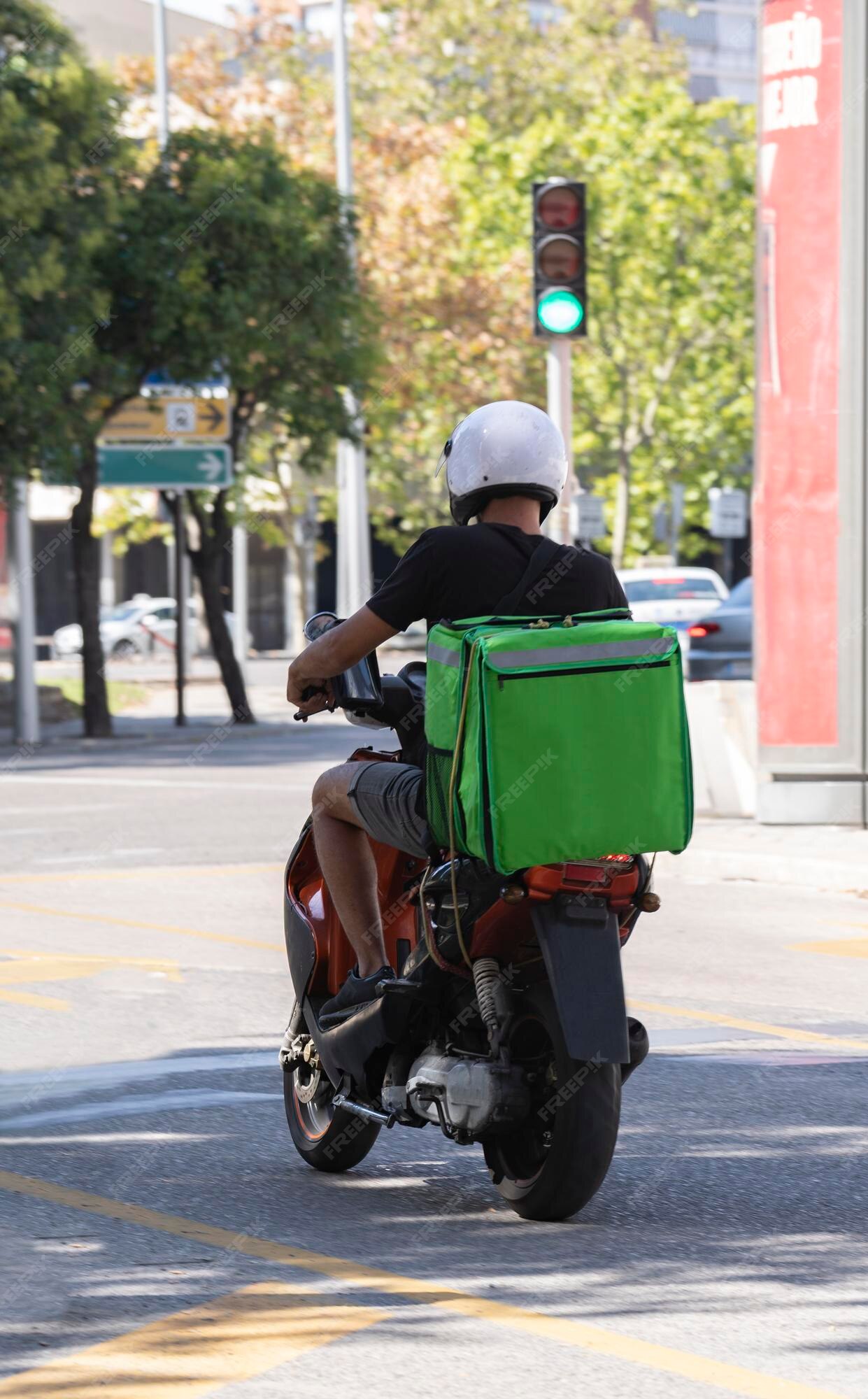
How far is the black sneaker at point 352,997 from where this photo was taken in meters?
5.12

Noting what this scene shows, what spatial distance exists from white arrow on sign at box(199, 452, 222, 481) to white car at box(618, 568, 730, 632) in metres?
6.60

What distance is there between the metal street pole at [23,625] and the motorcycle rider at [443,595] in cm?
2054

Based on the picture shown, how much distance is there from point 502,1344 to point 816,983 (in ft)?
14.6

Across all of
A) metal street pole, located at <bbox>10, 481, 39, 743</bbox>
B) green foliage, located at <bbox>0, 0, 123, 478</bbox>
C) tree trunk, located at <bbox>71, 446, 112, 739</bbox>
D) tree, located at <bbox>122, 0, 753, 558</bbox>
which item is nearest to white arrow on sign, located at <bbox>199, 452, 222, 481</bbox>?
tree trunk, located at <bbox>71, 446, 112, 739</bbox>

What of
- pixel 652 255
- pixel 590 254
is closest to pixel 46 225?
pixel 590 254

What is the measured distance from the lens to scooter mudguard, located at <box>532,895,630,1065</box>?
4543mm

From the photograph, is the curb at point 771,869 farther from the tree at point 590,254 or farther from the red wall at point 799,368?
the tree at point 590,254

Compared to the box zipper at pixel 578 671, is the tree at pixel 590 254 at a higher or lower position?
higher

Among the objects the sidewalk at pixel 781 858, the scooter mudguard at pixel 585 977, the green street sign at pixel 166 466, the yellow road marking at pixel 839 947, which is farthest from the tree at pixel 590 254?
the scooter mudguard at pixel 585 977

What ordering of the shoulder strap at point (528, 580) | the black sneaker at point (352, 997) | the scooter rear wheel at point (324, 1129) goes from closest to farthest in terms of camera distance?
the shoulder strap at point (528, 580) < the black sneaker at point (352, 997) < the scooter rear wheel at point (324, 1129)

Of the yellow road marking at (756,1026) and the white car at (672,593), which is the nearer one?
the yellow road marking at (756,1026)

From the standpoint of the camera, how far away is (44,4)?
24.1 m

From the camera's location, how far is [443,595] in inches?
191

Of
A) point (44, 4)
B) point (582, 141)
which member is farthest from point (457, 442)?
point (582, 141)
